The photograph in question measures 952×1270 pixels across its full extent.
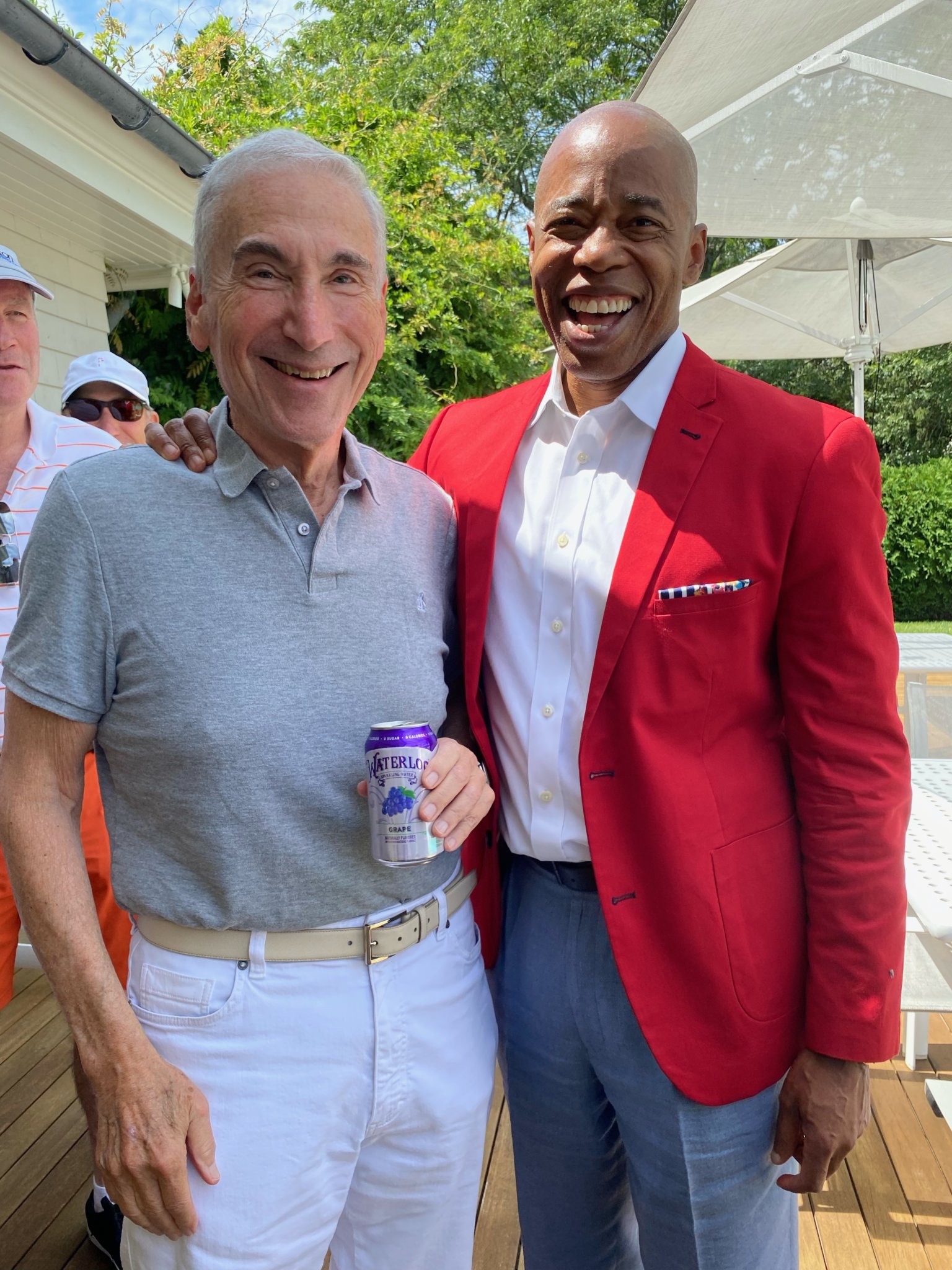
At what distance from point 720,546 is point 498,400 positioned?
0.67 meters

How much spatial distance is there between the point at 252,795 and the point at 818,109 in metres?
3.18

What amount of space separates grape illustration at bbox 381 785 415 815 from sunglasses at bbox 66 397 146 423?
2.88m

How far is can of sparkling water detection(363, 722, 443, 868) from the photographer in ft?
4.26

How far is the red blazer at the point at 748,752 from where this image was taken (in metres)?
1.45

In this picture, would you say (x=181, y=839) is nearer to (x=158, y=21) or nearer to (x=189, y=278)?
(x=189, y=278)

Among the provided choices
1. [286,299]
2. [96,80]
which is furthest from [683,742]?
[96,80]

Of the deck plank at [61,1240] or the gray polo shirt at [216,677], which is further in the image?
the deck plank at [61,1240]

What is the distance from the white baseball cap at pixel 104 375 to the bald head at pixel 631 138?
246cm

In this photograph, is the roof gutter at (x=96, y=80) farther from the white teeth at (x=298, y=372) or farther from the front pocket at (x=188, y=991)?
the front pocket at (x=188, y=991)

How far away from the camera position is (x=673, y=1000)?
4.94ft

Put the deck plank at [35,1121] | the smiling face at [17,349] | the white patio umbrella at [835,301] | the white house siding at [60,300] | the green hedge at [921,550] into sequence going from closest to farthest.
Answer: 1. the smiling face at [17,349]
2. the deck plank at [35,1121]
3. the white house siding at [60,300]
4. the white patio umbrella at [835,301]
5. the green hedge at [921,550]

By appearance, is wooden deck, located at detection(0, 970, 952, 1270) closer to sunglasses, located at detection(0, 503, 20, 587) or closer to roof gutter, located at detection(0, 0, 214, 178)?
sunglasses, located at detection(0, 503, 20, 587)

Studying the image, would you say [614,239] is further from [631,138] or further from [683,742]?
[683,742]

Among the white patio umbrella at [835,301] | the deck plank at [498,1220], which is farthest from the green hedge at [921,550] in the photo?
the deck plank at [498,1220]
